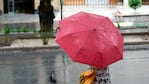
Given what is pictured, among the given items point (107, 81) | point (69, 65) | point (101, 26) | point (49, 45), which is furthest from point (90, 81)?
point (49, 45)

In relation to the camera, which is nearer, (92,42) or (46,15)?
(92,42)

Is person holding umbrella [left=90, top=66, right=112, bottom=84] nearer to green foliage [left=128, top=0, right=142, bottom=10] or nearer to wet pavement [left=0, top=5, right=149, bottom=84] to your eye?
wet pavement [left=0, top=5, right=149, bottom=84]

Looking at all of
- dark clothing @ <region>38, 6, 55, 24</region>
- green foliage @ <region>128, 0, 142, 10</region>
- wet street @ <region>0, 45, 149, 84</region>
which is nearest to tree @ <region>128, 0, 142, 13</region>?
green foliage @ <region>128, 0, 142, 10</region>

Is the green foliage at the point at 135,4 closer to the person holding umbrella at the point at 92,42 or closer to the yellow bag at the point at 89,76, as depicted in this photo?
the person holding umbrella at the point at 92,42

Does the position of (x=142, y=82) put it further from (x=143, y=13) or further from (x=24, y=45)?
(x=143, y=13)

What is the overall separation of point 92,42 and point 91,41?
2cm

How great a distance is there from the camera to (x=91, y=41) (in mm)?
5422

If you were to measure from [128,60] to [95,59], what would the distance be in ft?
29.8

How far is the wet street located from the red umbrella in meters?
5.48

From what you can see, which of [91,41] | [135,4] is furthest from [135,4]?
[91,41]

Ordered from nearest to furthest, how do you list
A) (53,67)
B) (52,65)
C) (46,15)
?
(53,67) → (52,65) → (46,15)

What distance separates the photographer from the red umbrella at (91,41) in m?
5.40

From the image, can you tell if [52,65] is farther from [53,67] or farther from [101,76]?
[101,76]

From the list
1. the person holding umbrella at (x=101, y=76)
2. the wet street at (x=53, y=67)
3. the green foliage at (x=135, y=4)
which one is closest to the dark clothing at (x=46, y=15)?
the wet street at (x=53, y=67)
